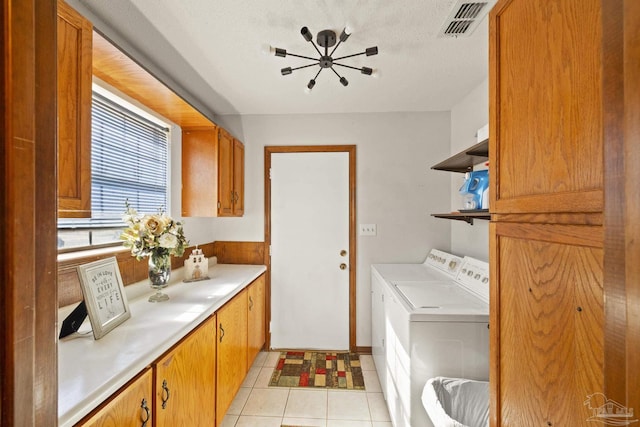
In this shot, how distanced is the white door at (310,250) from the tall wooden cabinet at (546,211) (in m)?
2.10

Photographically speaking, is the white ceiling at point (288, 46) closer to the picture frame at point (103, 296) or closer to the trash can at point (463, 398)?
the picture frame at point (103, 296)

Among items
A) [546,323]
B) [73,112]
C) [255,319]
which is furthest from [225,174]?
[546,323]

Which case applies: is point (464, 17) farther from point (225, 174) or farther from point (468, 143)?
point (225, 174)

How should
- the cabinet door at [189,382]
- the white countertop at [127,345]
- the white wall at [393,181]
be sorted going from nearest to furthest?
the white countertop at [127,345] < the cabinet door at [189,382] < the white wall at [393,181]

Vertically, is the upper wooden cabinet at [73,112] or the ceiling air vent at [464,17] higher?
the ceiling air vent at [464,17]

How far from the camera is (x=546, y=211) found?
0.63m

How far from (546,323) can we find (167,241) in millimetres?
1725

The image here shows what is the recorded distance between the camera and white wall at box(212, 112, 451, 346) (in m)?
2.90

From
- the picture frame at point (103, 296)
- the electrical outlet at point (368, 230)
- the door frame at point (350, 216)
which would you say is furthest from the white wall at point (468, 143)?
the picture frame at point (103, 296)

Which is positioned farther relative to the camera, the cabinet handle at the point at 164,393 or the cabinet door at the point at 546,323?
the cabinet handle at the point at 164,393

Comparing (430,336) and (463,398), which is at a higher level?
(430,336)

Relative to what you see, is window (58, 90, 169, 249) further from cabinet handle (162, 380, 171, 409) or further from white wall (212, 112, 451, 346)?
white wall (212, 112, 451, 346)

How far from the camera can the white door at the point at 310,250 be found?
2.92 metres

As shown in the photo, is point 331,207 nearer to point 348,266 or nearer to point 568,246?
point 348,266
